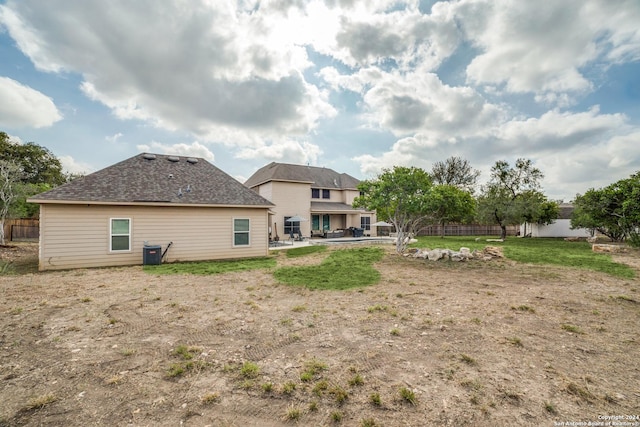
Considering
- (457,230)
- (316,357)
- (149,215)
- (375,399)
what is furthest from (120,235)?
(457,230)

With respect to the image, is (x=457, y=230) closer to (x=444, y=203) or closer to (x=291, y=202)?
A: (x=291, y=202)

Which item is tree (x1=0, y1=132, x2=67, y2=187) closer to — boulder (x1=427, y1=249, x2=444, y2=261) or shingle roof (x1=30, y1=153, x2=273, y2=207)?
shingle roof (x1=30, y1=153, x2=273, y2=207)

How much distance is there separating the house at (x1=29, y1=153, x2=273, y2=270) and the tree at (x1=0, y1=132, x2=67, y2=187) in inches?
1218

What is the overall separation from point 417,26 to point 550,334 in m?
14.5

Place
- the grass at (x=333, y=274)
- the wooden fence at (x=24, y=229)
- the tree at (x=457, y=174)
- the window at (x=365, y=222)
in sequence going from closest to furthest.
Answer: the grass at (x=333, y=274) → the wooden fence at (x=24, y=229) → the window at (x=365, y=222) → the tree at (x=457, y=174)

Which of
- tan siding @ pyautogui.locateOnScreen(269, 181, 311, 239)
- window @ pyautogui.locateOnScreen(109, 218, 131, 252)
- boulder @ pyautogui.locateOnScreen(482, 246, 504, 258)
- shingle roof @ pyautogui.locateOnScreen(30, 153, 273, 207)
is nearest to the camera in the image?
shingle roof @ pyautogui.locateOnScreen(30, 153, 273, 207)

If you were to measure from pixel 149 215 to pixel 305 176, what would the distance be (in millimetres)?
15573

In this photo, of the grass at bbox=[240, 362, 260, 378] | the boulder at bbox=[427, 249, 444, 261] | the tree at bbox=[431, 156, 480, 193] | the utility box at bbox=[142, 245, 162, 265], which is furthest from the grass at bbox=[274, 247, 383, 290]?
the tree at bbox=[431, 156, 480, 193]

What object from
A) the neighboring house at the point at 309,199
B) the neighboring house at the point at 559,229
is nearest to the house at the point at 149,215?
the neighboring house at the point at 309,199

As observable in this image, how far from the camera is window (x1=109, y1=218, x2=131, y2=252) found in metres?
11.0

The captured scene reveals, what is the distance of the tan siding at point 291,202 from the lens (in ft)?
76.6

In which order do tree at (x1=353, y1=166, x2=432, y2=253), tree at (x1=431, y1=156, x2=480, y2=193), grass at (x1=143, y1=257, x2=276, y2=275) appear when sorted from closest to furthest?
grass at (x1=143, y1=257, x2=276, y2=275) → tree at (x1=353, y1=166, x2=432, y2=253) → tree at (x1=431, y1=156, x2=480, y2=193)

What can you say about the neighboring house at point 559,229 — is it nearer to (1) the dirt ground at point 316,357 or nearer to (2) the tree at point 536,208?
(2) the tree at point 536,208

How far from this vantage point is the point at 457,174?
40.1m
